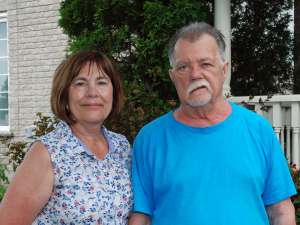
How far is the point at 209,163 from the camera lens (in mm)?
2076

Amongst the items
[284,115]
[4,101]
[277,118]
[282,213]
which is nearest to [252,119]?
[282,213]

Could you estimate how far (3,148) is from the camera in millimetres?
8883

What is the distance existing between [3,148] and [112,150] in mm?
7140

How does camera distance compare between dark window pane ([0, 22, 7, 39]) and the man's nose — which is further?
dark window pane ([0, 22, 7, 39])

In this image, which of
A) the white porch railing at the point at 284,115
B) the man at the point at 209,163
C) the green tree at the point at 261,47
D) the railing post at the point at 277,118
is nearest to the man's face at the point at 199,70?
the man at the point at 209,163

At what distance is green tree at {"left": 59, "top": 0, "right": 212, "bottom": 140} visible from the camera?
14.0 feet

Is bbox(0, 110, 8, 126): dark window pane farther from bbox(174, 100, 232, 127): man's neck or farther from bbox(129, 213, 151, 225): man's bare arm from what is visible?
bbox(174, 100, 232, 127): man's neck

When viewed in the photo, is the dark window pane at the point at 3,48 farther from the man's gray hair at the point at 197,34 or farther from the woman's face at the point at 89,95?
the man's gray hair at the point at 197,34

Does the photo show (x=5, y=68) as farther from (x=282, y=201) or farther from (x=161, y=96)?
(x=282, y=201)

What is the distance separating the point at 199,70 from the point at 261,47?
453cm

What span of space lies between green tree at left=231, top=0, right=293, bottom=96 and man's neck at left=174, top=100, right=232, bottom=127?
401cm

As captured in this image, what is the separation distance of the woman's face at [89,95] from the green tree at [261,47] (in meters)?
4.18

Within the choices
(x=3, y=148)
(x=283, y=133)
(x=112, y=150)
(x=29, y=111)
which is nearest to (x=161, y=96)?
(x=283, y=133)

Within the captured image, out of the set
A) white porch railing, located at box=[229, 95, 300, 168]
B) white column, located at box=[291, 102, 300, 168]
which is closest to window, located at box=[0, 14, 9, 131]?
white porch railing, located at box=[229, 95, 300, 168]
